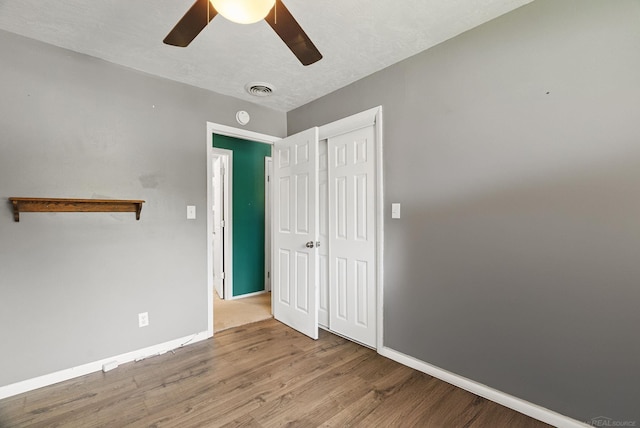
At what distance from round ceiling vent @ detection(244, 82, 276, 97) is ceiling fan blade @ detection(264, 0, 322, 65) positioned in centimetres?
127

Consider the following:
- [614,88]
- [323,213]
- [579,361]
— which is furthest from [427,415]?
[614,88]

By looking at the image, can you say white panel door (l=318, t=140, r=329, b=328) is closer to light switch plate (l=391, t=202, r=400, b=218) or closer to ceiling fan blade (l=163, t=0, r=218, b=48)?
light switch plate (l=391, t=202, r=400, b=218)

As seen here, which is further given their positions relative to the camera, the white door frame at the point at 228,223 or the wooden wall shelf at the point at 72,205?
the white door frame at the point at 228,223

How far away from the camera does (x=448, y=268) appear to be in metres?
1.97

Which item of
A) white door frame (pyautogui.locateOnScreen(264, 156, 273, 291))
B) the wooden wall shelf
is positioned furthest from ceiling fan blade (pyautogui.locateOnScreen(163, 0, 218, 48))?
white door frame (pyautogui.locateOnScreen(264, 156, 273, 291))

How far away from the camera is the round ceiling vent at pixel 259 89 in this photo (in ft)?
8.51

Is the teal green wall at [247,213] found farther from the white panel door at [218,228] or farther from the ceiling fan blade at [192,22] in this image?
the ceiling fan blade at [192,22]

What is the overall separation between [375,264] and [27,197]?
101 inches

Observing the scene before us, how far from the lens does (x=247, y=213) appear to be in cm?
405

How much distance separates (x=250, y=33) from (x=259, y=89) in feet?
2.72

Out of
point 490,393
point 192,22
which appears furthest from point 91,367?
point 490,393

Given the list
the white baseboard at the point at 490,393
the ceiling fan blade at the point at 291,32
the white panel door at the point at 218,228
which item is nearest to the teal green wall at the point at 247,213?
the white panel door at the point at 218,228

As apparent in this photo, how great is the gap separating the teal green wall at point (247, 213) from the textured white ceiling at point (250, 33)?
1522 mm

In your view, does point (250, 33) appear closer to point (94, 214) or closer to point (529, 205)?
point (94, 214)
